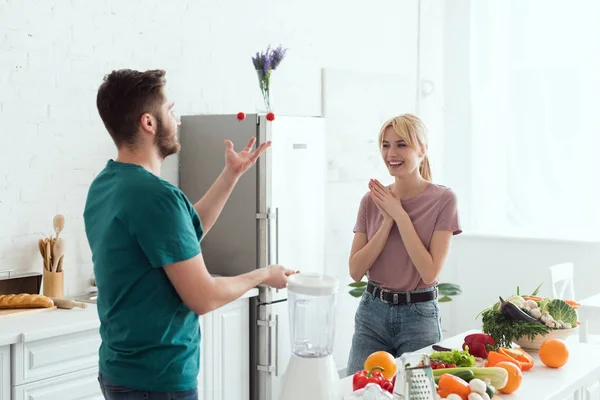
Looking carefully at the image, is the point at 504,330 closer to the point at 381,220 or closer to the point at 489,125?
the point at 381,220

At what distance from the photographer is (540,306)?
2.70 metres

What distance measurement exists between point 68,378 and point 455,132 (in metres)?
3.78

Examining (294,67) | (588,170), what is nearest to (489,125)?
(588,170)

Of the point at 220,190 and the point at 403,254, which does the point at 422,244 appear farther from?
the point at 220,190

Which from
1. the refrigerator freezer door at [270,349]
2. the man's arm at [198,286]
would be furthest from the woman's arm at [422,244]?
the refrigerator freezer door at [270,349]

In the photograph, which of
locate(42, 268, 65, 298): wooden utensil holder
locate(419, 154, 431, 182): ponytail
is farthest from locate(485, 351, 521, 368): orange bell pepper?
locate(42, 268, 65, 298): wooden utensil holder

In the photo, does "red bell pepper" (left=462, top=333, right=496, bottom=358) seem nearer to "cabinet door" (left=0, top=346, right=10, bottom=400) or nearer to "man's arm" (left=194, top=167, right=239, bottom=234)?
"man's arm" (left=194, top=167, right=239, bottom=234)

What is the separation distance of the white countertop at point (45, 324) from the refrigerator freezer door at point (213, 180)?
34.5 inches

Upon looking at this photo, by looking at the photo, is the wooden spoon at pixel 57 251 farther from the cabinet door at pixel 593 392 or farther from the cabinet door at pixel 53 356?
the cabinet door at pixel 593 392

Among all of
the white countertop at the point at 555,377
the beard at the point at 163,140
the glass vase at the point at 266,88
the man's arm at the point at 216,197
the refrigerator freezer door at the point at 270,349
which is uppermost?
the glass vase at the point at 266,88

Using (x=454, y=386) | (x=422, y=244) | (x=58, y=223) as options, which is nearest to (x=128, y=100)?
(x=454, y=386)

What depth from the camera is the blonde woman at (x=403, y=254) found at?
2832 mm

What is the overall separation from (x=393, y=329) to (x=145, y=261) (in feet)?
4.10

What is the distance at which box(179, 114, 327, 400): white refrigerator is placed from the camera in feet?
12.4
